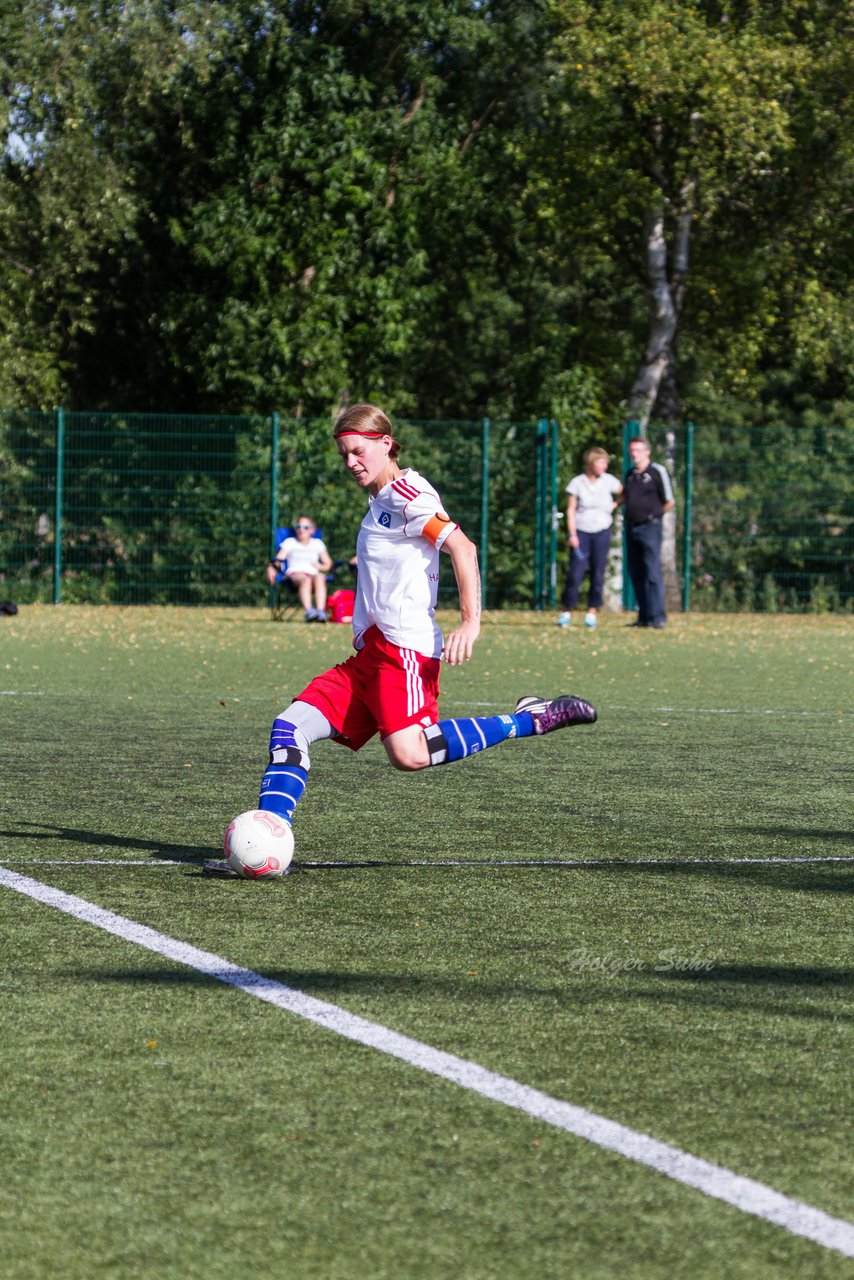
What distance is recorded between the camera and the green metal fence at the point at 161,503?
89.9ft

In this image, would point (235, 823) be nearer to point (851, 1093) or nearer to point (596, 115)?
point (851, 1093)

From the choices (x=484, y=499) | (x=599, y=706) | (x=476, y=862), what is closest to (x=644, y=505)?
(x=484, y=499)

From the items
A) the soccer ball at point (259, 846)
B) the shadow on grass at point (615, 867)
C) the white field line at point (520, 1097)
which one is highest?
the soccer ball at point (259, 846)

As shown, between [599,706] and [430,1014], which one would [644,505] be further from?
[430,1014]

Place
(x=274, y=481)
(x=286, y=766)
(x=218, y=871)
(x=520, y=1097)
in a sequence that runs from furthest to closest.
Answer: (x=274, y=481) < (x=286, y=766) < (x=218, y=871) < (x=520, y=1097)

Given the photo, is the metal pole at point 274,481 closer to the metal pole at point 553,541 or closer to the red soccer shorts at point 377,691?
the metal pole at point 553,541

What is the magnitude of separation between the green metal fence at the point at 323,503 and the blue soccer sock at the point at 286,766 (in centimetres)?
2052

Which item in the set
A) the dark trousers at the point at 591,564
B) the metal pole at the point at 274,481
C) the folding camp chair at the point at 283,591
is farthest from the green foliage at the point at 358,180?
the dark trousers at the point at 591,564

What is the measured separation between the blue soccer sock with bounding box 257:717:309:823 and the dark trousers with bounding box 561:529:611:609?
17.5 m

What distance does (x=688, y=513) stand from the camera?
2836cm

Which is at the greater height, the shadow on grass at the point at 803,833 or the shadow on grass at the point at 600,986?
the shadow on grass at the point at 803,833

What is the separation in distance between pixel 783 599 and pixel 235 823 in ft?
74.3

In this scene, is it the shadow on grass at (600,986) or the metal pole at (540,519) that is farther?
the metal pole at (540,519)

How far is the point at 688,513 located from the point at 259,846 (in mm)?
22319
